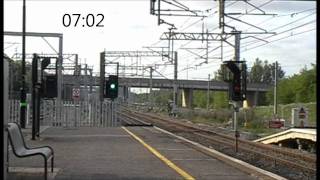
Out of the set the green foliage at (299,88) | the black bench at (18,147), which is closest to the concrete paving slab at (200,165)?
the black bench at (18,147)

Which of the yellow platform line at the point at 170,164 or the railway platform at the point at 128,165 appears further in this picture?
the yellow platform line at the point at 170,164

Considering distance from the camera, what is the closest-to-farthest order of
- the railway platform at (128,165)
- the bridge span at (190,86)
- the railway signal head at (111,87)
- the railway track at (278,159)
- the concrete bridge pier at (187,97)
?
1. the railway platform at (128,165)
2. the railway track at (278,159)
3. the railway signal head at (111,87)
4. the bridge span at (190,86)
5. the concrete bridge pier at (187,97)

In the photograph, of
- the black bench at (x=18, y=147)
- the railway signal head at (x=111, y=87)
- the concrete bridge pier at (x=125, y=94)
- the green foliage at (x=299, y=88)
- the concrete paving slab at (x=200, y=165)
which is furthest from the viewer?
the green foliage at (x=299, y=88)

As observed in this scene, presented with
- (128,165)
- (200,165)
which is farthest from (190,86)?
(128,165)

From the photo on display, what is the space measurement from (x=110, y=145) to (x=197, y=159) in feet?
16.1

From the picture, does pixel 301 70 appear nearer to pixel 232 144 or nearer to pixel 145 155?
pixel 232 144

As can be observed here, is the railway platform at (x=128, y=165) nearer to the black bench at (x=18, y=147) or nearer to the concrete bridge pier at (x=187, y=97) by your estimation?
the black bench at (x=18, y=147)

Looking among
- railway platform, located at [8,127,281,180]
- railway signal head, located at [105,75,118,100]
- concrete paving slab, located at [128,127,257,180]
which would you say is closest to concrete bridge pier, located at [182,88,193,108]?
railway signal head, located at [105,75,118,100]

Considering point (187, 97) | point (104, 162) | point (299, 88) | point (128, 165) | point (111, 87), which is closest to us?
point (128, 165)

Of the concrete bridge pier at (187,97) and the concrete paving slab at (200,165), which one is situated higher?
the concrete bridge pier at (187,97)

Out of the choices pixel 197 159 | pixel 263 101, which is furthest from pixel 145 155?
pixel 263 101

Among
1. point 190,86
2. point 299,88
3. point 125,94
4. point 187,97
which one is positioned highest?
point 190,86

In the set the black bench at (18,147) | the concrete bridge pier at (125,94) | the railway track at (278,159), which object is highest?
the concrete bridge pier at (125,94)

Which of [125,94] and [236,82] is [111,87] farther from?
[125,94]
